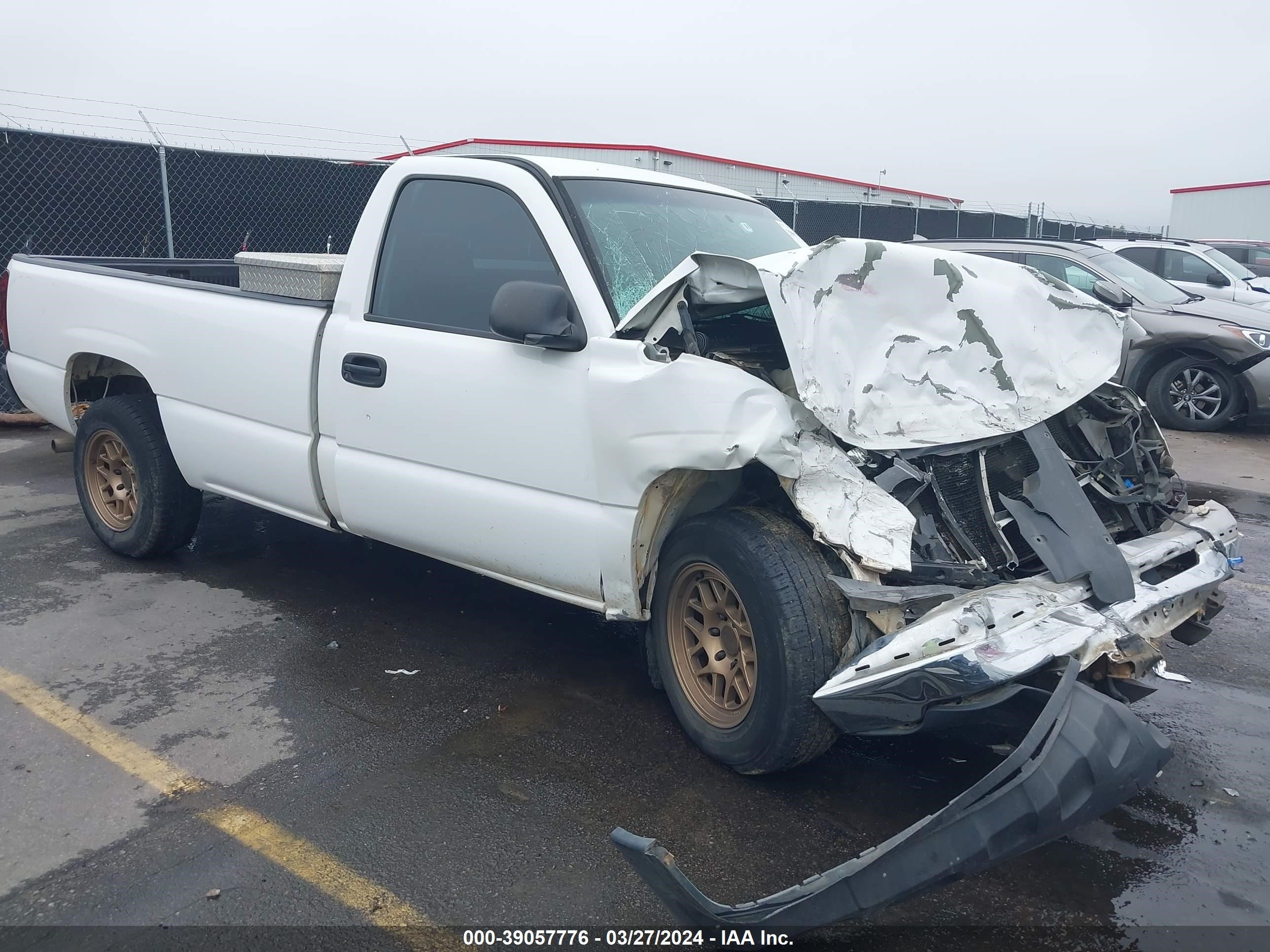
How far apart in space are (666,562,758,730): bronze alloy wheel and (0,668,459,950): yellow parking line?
1.19 meters

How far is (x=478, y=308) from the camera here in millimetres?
3918

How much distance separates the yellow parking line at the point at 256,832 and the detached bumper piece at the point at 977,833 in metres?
0.70

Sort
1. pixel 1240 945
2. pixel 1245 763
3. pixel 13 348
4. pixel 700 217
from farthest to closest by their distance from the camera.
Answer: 1. pixel 13 348
2. pixel 700 217
3. pixel 1245 763
4. pixel 1240 945

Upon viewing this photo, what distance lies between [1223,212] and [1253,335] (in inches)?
1274

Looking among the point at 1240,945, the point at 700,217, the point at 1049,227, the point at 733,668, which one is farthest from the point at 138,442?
the point at 1049,227

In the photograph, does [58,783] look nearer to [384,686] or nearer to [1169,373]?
[384,686]

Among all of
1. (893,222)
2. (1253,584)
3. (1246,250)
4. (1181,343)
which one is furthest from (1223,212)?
(1253,584)

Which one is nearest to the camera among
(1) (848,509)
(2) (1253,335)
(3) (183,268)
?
(1) (848,509)

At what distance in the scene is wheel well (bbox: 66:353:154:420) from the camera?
539 centimetres

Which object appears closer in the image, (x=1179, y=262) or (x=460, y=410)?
(x=460, y=410)

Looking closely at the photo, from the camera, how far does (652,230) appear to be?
4.06 metres

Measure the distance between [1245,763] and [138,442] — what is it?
5.15m

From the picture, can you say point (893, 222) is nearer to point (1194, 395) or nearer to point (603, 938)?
point (1194, 395)

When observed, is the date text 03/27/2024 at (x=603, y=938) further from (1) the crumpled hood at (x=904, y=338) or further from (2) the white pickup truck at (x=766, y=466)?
(1) the crumpled hood at (x=904, y=338)
